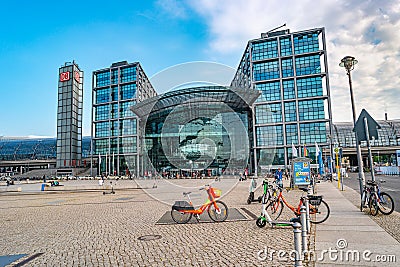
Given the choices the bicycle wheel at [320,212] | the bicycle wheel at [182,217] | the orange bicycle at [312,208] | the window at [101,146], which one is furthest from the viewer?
the window at [101,146]

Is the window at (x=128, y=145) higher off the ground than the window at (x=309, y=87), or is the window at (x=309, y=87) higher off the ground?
the window at (x=309, y=87)

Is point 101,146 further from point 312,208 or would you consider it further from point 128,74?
point 312,208

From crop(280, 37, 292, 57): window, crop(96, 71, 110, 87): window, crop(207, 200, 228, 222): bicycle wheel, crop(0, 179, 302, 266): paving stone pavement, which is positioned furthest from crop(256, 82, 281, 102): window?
crop(207, 200, 228, 222): bicycle wheel

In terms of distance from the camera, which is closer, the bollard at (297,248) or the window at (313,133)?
the bollard at (297,248)

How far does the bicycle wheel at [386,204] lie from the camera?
10.4 m

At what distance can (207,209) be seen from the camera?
10648mm

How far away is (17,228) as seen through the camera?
10.6 meters

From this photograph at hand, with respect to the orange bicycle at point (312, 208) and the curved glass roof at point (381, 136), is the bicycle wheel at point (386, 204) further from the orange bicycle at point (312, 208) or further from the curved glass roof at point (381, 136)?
the curved glass roof at point (381, 136)

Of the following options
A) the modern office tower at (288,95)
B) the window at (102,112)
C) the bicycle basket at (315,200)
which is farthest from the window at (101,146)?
the bicycle basket at (315,200)

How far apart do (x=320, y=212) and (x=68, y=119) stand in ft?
306

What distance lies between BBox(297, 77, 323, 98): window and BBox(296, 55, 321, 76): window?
1718mm

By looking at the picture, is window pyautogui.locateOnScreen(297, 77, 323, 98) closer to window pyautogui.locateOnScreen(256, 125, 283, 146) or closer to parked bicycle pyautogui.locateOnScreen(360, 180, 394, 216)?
window pyautogui.locateOnScreen(256, 125, 283, 146)

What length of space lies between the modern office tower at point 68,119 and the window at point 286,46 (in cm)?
6145

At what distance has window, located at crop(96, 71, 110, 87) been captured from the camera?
3570 inches
